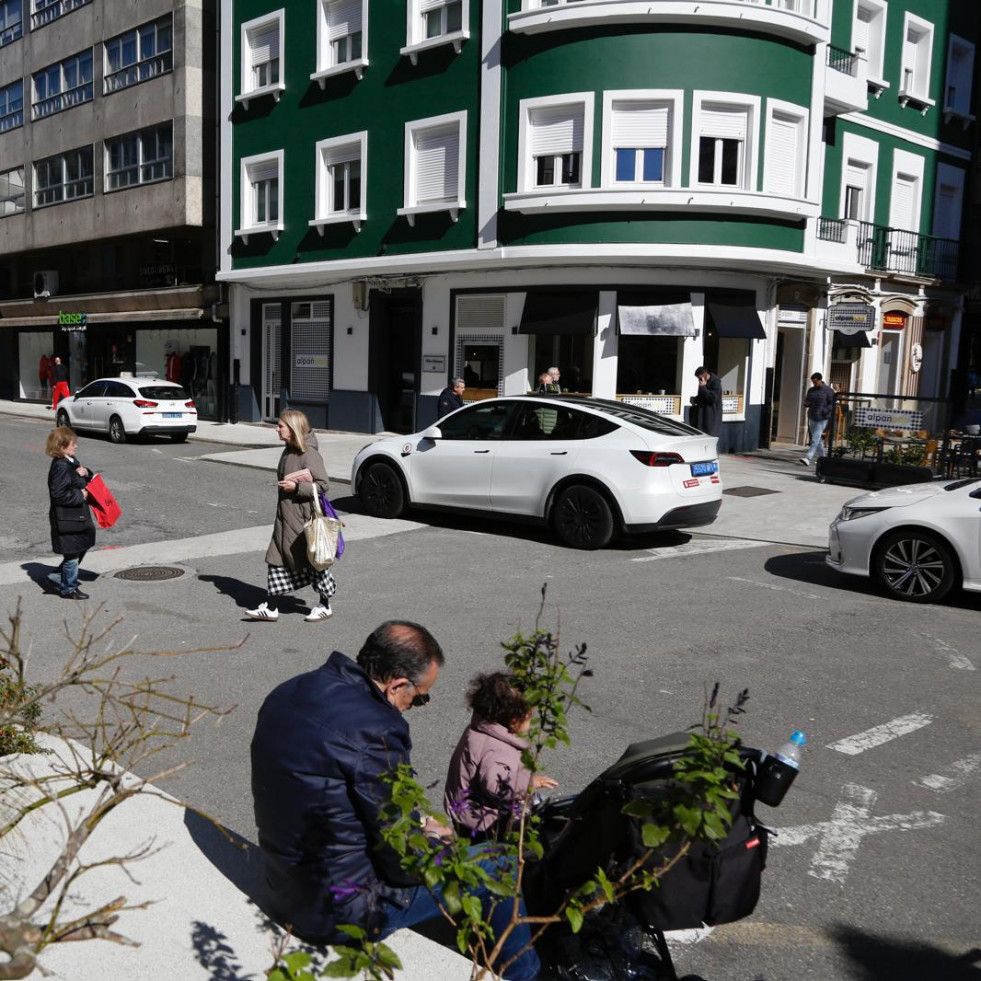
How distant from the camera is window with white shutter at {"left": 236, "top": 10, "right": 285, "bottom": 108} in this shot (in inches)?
982

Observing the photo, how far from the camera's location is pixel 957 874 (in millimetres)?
4418

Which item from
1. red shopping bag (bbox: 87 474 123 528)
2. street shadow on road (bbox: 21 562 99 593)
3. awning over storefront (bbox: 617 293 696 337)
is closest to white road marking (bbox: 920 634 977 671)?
red shopping bag (bbox: 87 474 123 528)

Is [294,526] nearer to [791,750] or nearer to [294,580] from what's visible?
[294,580]

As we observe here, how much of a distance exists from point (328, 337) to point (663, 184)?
9367mm

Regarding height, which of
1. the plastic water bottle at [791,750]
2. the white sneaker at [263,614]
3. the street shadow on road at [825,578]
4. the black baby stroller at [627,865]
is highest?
the plastic water bottle at [791,750]

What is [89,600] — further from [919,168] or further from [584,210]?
[919,168]

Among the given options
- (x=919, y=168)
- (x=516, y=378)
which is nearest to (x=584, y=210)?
(x=516, y=378)

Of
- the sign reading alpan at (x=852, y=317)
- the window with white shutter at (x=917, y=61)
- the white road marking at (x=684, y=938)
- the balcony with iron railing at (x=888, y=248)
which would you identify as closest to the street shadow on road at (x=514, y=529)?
the white road marking at (x=684, y=938)

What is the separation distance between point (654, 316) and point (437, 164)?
19.1 feet

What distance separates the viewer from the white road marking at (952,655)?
7.43 meters

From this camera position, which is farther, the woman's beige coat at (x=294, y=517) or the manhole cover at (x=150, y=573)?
the manhole cover at (x=150, y=573)

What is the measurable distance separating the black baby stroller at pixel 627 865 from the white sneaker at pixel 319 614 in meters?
5.06

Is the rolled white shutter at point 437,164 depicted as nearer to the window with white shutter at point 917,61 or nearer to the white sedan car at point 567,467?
the white sedan car at point 567,467

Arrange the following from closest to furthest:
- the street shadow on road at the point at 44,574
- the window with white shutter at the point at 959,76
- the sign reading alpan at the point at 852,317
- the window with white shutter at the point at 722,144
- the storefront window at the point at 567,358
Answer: the street shadow on road at the point at 44,574 → the window with white shutter at the point at 722,144 → the storefront window at the point at 567,358 → the sign reading alpan at the point at 852,317 → the window with white shutter at the point at 959,76
